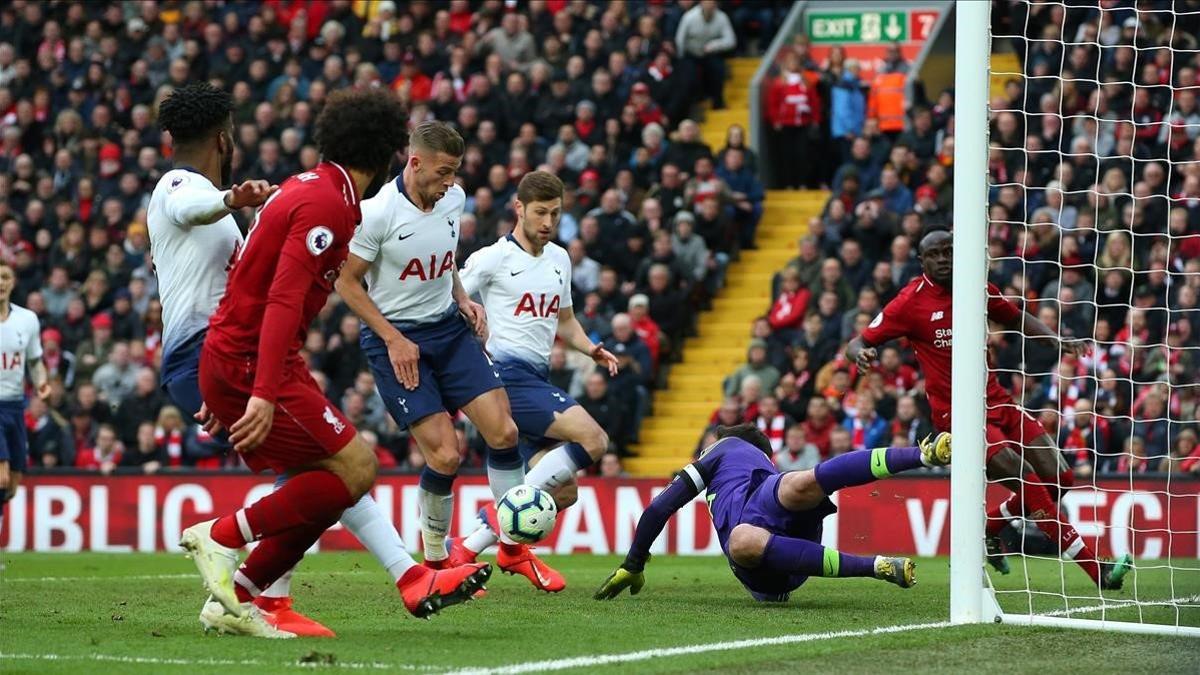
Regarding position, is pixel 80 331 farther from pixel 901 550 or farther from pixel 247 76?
pixel 901 550

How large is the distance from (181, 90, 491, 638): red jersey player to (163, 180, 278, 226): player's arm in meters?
0.12

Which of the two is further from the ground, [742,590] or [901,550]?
[742,590]

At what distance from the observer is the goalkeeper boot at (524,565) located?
1006 cm

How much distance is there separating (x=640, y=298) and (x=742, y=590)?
8783 millimetres

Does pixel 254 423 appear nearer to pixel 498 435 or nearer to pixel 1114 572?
pixel 498 435

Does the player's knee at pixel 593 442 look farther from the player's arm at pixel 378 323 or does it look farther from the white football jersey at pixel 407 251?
the player's arm at pixel 378 323

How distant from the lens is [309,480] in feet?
23.5

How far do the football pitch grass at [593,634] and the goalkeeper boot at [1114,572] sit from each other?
9 centimetres

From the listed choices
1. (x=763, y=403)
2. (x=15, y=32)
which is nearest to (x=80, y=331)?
(x=15, y=32)

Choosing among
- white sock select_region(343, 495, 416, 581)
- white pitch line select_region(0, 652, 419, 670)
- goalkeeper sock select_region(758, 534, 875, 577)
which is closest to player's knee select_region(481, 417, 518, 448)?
goalkeeper sock select_region(758, 534, 875, 577)

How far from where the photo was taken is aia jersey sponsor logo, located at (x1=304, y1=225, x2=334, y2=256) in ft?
22.9

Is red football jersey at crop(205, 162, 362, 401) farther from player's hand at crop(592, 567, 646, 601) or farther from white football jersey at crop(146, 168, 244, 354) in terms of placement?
player's hand at crop(592, 567, 646, 601)

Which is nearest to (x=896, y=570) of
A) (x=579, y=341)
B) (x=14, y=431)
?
(x=579, y=341)

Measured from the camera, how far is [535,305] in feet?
35.5
